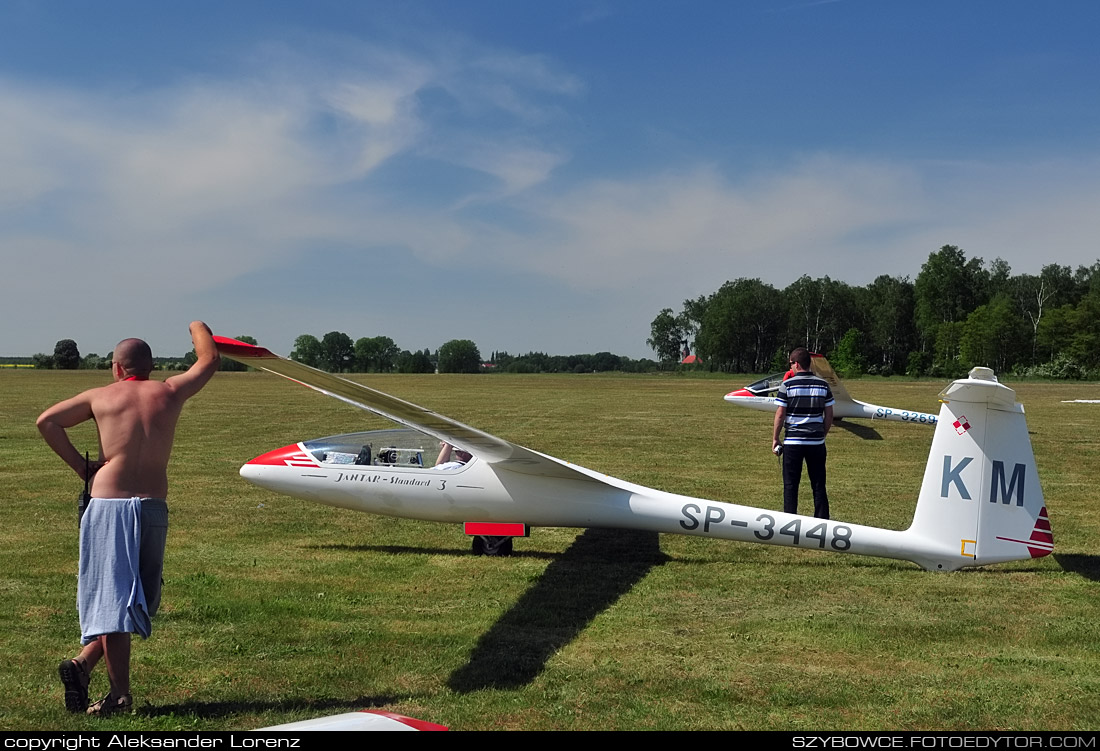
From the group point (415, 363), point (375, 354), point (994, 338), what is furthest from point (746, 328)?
point (375, 354)

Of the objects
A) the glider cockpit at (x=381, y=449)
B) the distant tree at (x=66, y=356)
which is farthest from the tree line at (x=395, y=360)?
the glider cockpit at (x=381, y=449)

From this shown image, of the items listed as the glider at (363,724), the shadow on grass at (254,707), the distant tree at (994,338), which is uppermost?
the distant tree at (994,338)

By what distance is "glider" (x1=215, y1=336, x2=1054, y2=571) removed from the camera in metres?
6.59

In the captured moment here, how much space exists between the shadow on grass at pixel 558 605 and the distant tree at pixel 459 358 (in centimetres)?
11031

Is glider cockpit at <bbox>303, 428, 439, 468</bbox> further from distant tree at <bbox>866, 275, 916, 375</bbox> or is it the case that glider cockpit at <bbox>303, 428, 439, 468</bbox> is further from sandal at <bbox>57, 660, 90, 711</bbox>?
distant tree at <bbox>866, 275, 916, 375</bbox>

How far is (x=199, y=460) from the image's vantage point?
1547cm

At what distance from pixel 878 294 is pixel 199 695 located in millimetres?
102020

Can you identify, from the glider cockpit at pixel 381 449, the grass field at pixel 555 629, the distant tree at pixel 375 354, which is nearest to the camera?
the grass field at pixel 555 629

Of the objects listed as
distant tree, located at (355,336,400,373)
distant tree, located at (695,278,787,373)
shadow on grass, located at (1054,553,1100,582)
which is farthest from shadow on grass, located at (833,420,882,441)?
distant tree, located at (355,336,400,373)

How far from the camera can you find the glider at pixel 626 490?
6586 mm

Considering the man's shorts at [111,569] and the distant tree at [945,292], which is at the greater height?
the distant tree at [945,292]

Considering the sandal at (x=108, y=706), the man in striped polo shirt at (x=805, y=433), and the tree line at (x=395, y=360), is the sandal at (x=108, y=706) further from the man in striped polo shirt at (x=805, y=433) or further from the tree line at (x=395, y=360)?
the tree line at (x=395, y=360)

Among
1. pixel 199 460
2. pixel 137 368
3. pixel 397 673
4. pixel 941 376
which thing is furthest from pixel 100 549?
pixel 941 376
